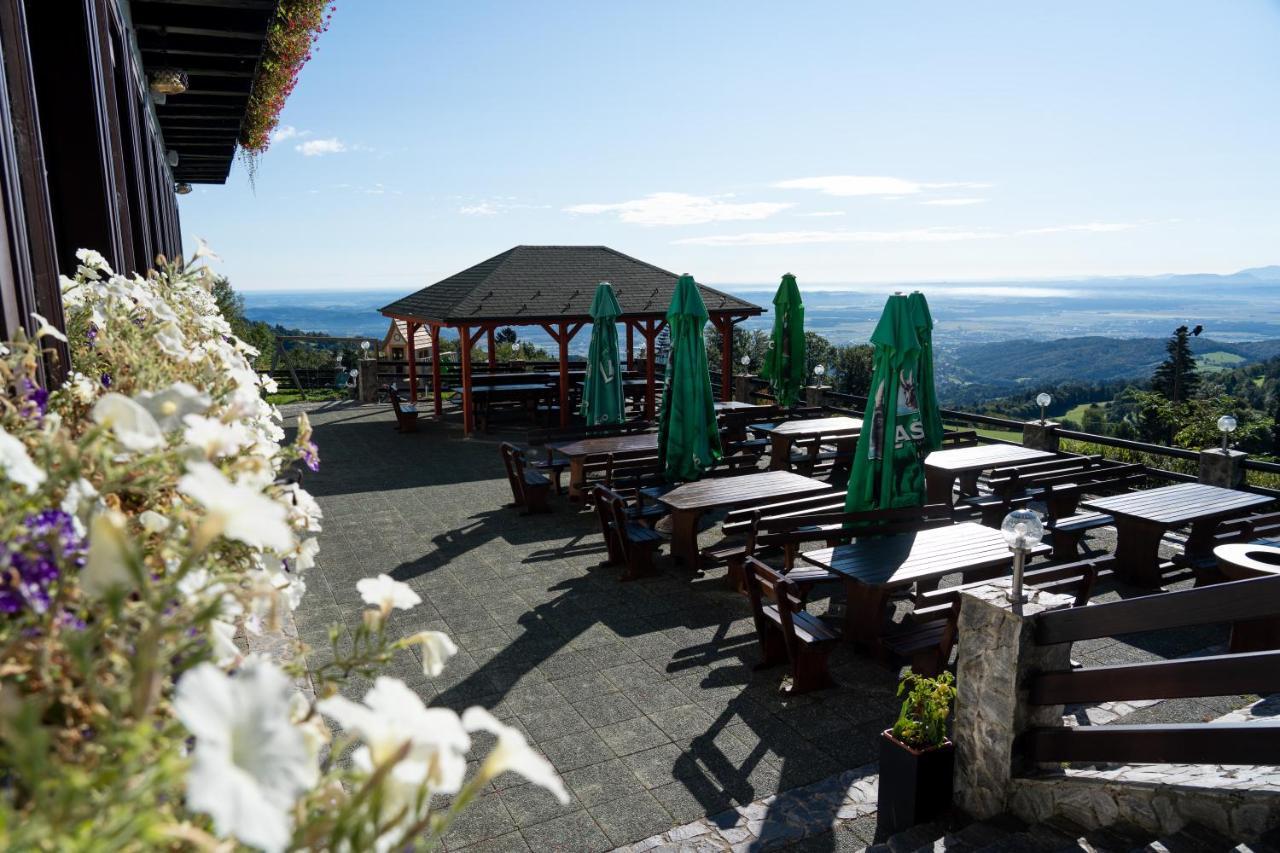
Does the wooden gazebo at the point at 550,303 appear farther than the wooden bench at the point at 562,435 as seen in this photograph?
Yes

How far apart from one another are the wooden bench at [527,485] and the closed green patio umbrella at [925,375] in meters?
4.72

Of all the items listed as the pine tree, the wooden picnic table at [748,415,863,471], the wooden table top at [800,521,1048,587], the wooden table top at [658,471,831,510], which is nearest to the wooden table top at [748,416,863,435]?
the wooden picnic table at [748,415,863,471]

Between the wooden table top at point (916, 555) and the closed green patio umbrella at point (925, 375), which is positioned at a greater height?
the closed green patio umbrella at point (925, 375)

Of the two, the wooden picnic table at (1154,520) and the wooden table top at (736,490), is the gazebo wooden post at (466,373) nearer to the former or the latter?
the wooden table top at (736,490)

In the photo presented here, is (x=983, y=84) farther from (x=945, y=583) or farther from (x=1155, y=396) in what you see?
(x=1155, y=396)

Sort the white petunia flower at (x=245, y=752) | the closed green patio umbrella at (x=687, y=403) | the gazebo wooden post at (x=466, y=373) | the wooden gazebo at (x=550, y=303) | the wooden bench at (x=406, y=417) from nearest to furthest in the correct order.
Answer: the white petunia flower at (x=245, y=752), the closed green patio umbrella at (x=687, y=403), the gazebo wooden post at (x=466, y=373), the wooden bench at (x=406, y=417), the wooden gazebo at (x=550, y=303)

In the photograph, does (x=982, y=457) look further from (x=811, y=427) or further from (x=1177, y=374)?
(x=1177, y=374)

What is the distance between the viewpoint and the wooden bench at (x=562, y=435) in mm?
10945

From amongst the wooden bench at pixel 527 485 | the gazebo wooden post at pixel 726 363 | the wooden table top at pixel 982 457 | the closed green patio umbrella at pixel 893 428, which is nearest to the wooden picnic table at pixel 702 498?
the closed green patio umbrella at pixel 893 428

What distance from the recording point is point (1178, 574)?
315 inches

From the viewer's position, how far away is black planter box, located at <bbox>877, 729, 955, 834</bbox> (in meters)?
4.18

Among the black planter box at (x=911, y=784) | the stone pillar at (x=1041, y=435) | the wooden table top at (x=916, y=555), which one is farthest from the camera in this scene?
the stone pillar at (x=1041, y=435)

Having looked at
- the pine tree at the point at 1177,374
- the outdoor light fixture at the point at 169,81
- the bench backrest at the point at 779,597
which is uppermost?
the outdoor light fixture at the point at 169,81

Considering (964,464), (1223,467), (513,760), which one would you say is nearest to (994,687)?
(513,760)
